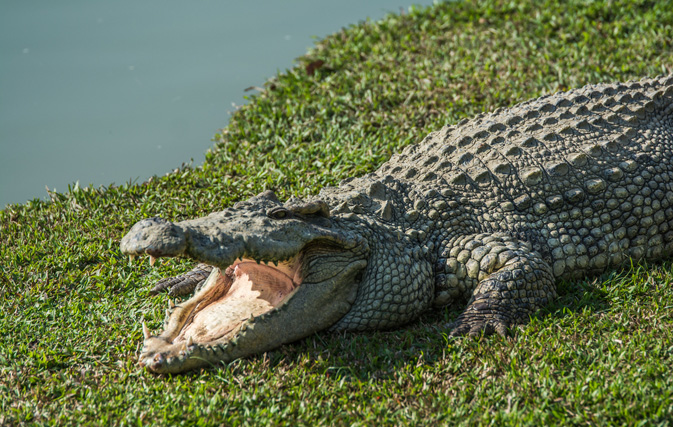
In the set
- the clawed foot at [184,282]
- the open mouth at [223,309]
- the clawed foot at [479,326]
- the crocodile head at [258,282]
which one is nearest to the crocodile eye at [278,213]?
the crocodile head at [258,282]

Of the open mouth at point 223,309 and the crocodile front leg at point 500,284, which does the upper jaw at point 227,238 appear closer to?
the open mouth at point 223,309

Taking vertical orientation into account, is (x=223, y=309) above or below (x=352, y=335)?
above

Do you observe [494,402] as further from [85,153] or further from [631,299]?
[85,153]

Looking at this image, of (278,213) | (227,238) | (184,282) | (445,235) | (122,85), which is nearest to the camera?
(227,238)

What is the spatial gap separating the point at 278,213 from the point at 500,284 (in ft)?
4.80

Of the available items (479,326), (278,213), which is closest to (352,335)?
(479,326)

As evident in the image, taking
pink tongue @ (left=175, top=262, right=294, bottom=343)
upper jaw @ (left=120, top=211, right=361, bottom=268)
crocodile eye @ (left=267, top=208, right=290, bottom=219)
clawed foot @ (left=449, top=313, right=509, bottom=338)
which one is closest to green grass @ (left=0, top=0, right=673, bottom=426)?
clawed foot @ (left=449, top=313, right=509, bottom=338)

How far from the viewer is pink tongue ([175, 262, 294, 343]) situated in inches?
150

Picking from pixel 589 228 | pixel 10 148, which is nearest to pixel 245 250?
pixel 589 228

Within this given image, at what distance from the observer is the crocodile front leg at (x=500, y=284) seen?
398 cm

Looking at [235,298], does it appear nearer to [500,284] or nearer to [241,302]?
[241,302]

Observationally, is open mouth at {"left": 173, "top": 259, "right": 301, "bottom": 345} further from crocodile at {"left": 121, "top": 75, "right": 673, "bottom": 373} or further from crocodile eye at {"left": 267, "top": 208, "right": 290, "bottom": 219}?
crocodile eye at {"left": 267, "top": 208, "right": 290, "bottom": 219}

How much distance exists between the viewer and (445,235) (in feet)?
14.3

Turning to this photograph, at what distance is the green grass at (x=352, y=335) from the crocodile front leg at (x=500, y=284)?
0.43 ft
